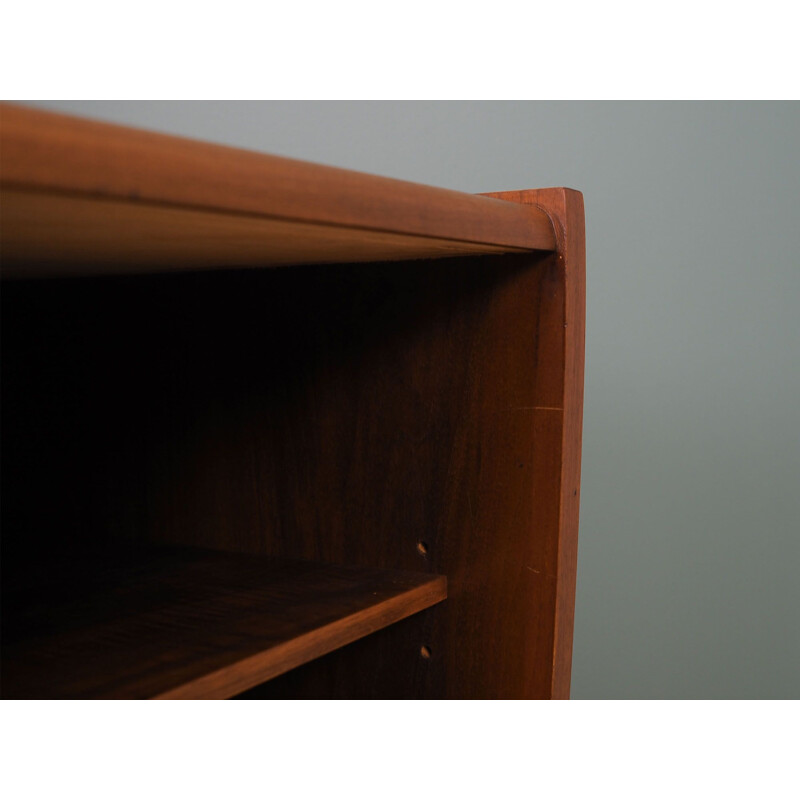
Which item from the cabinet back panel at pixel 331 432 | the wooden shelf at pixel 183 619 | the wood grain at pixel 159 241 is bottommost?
the wooden shelf at pixel 183 619

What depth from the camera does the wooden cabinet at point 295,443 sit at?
383 millimetres

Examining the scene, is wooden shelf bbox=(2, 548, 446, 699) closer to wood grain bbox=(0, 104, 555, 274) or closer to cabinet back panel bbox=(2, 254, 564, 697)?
cabinet back panel bbox=(2, 254, 564, 697)

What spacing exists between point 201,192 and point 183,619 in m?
0.23

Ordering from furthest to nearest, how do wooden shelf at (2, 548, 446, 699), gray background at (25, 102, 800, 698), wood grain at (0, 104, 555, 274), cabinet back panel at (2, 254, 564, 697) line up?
gray background at (25, 102, 800, 698) < cabinet back panel at (2, 254, 564, 697) < wooden shelf at (2, 548, 446, 699) < wood grain at (0, 104, 555, 274)

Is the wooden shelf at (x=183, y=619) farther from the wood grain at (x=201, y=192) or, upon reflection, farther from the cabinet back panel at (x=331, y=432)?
the wood grain at (x=201, y=192)

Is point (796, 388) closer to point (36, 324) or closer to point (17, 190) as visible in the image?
point (36, 324)

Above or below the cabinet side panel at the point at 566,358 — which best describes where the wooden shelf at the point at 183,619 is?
below

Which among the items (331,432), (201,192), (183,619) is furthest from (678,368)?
(201,192)

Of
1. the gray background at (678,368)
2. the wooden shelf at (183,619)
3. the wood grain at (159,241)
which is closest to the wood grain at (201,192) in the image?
the wood grain at (159,241)

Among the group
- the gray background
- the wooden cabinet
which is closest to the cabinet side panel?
the wooden cabinet

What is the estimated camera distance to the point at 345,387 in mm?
553

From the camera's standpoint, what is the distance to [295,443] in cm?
57

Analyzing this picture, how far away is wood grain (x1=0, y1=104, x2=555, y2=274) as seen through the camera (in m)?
0.24

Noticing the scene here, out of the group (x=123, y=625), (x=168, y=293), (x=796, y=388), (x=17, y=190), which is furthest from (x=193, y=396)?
(x=796, y=388)
